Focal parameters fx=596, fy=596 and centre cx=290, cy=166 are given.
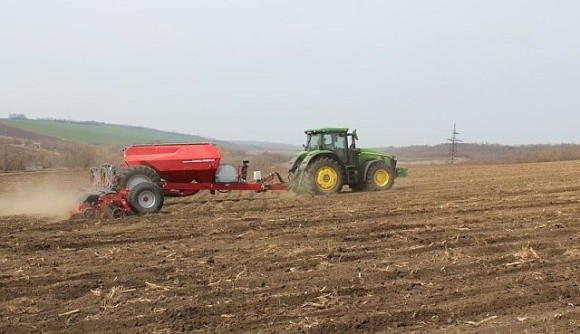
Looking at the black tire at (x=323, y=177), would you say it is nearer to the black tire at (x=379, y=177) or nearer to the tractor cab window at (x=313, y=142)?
the tractor cab window at (x=313, y=142)

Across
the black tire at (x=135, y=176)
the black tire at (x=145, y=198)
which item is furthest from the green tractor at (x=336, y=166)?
the black tire at (x=145, y=198)

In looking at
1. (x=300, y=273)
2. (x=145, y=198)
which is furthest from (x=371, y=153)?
(x=300, y=273)

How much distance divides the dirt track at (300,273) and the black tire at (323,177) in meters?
4.84

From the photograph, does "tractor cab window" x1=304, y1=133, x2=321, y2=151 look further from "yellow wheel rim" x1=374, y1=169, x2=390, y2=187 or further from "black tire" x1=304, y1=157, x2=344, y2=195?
"yellow wheel rim" x1=374, y1=169, x2=390, y2=187

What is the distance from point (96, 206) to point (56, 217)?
3.85ft

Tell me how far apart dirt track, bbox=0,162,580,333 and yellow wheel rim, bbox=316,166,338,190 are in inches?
194

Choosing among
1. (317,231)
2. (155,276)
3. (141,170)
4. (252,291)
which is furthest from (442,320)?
(141,170)

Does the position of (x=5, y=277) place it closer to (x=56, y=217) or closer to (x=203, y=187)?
(x=56, y=217)

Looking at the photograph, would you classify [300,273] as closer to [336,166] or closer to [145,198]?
[145,198]

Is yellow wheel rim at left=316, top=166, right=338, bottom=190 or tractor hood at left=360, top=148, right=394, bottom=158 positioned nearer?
yellow wheel rim at left=316, top=166, right=338, bottom=190

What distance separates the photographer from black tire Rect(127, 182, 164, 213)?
11.4 m

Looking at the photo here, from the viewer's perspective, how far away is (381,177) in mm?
16375

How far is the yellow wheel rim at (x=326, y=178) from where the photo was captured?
15523 millimetres

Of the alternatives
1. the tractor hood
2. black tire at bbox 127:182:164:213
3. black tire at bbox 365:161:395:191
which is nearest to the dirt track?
black tire at bbox 127:182:164:213
